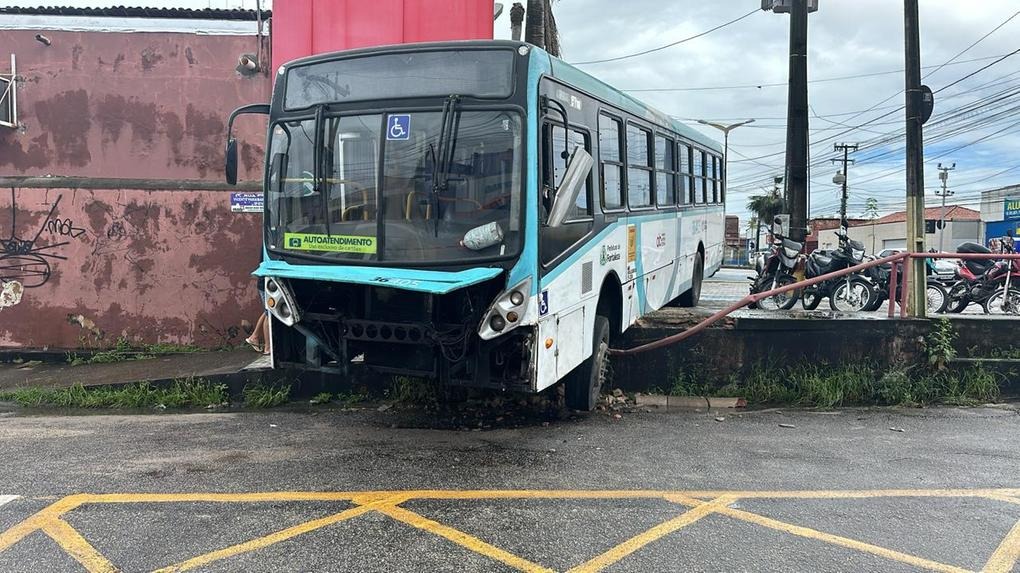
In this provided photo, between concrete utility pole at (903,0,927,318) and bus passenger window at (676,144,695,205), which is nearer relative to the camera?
concrete utility pole at (903,0,927,318)

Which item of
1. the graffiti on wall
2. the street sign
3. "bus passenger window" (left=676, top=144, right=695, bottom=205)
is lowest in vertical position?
the graffiti on wall

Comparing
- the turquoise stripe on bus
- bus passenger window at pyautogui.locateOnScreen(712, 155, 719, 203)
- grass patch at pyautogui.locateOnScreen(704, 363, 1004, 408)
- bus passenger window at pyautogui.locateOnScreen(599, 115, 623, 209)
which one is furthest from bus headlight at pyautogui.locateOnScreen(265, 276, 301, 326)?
bus passenger window at pyautogui.locateOnScreen(712, 155, 719, 203)

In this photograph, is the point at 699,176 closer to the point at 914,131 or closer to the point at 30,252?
the point at 914,131

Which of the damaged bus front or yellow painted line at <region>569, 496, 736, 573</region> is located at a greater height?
the damaged bus front

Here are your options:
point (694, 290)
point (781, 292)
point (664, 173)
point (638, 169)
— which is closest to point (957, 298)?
point (694, 290)

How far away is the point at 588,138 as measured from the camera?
6324 mm

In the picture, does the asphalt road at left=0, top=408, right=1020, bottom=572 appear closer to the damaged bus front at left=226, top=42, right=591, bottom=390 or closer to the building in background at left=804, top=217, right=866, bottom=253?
the damaged bus front at left=226, top=42, right=591, bottom=390

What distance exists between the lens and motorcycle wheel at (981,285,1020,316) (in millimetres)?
10531

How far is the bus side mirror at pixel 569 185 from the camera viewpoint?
5.34 metres

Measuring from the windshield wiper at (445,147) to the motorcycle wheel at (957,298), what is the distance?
9559 mm

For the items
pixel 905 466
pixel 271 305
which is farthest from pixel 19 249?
pixel 905 466

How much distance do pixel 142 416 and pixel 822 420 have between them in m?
6.90

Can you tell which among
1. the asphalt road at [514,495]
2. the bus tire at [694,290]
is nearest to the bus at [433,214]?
the asphalt road at [514,495]

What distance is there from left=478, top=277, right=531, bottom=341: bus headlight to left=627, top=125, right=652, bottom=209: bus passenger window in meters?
2.72
